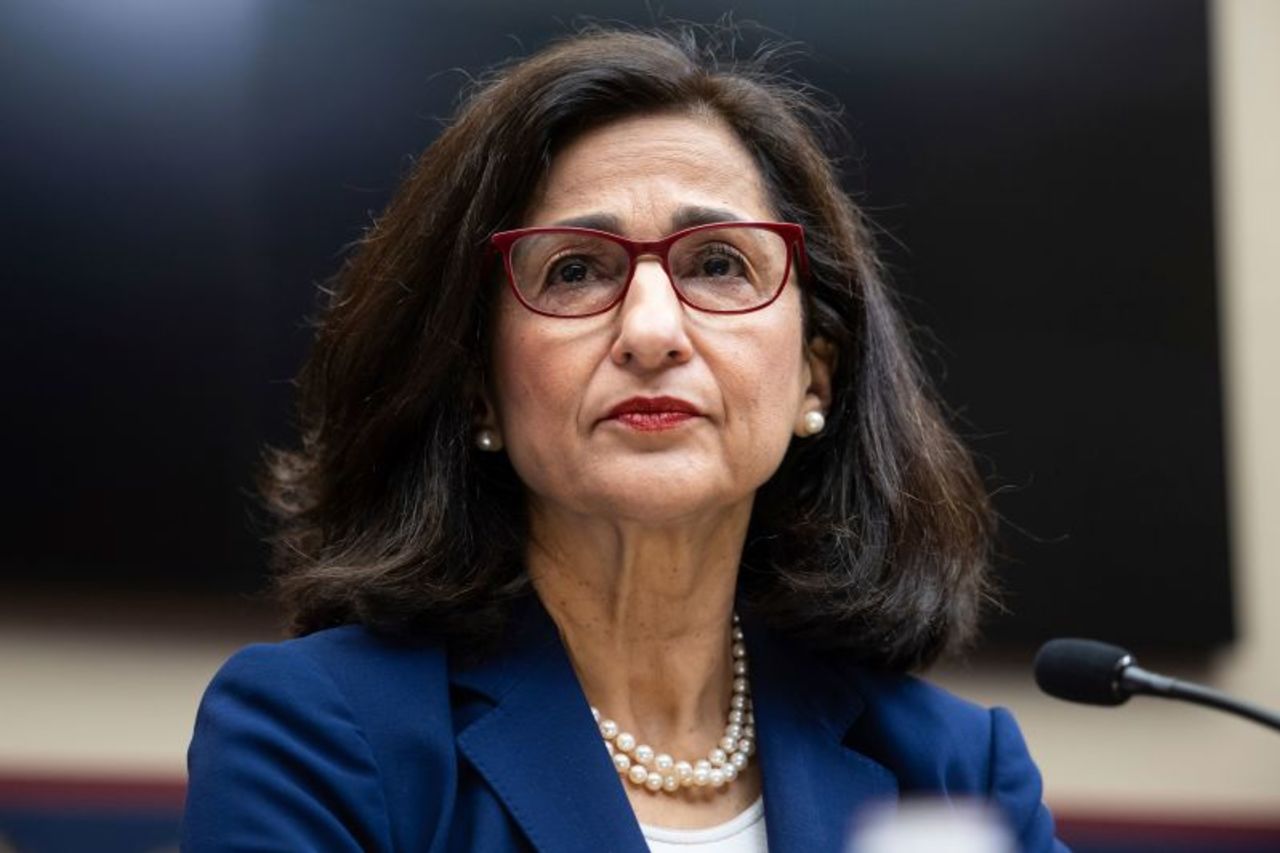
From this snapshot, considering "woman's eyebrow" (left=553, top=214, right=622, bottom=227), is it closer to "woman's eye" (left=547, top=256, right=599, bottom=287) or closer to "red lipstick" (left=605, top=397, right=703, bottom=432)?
"woman's eye" (left=547, top=256, right=599, bottom=287)

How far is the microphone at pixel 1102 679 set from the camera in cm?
186

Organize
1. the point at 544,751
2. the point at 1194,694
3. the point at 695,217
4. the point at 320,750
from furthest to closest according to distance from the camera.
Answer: the point at 695,217 → the point at 544,751 → the point at 320,750 → the point at 1194,694

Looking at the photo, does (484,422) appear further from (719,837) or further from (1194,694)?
(1194,694)

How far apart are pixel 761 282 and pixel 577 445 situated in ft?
1.01

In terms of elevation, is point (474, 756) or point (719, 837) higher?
point (474, 756)

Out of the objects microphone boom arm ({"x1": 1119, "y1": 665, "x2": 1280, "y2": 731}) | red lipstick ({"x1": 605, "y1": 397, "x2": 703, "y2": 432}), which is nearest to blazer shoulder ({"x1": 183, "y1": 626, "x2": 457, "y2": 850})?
red lipstick ({"x1": 605, "y1": 397, "x2": 703, "y2": 432})

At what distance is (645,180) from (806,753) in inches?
27.9

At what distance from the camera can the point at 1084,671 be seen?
1.94 m


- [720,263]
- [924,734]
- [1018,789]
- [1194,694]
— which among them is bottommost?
[1018,789]

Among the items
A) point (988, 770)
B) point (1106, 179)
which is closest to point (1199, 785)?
point (1106, 179)

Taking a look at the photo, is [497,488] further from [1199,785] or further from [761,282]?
[1199,785]

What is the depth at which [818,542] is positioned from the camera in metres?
2.46

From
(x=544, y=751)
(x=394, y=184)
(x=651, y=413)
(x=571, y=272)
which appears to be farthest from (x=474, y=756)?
(x=394, y=184)

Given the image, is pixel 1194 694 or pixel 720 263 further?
pixel 720 263
